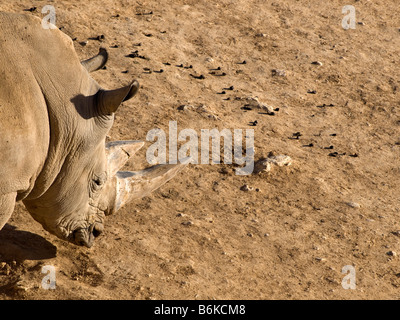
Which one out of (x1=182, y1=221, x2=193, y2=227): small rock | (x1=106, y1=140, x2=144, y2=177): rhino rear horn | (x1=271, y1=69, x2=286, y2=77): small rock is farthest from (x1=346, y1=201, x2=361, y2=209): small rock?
(x1=271, y1=69, x2=286, y2=77): small rock

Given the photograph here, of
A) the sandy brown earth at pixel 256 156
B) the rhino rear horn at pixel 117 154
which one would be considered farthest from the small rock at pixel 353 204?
the rhino rear horn at pixel 117 154

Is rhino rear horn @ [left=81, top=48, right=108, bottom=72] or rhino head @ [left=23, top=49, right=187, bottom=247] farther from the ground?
rhino rear horn @ [left=81, top=48, right=108, bottom=72]

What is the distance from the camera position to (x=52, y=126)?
16.6ft

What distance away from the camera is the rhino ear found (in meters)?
5.09

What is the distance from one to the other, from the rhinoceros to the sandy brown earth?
0.67 metres

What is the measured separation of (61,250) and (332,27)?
708 cm

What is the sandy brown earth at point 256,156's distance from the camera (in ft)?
20.4

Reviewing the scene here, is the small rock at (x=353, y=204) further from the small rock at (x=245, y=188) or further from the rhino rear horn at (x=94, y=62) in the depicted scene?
the rhino rear horn at (x=94, y=62)

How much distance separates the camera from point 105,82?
9164 mm

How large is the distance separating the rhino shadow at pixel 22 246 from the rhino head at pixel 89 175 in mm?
317

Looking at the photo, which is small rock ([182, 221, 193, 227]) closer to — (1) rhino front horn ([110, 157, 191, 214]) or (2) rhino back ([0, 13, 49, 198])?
(1) rhino front horn ([110, 157, 191, 214])

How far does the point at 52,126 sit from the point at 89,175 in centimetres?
79

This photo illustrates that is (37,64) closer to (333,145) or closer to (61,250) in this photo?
(61,250)

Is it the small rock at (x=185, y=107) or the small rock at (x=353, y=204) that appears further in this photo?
the small rock at (x=185, y=107)
